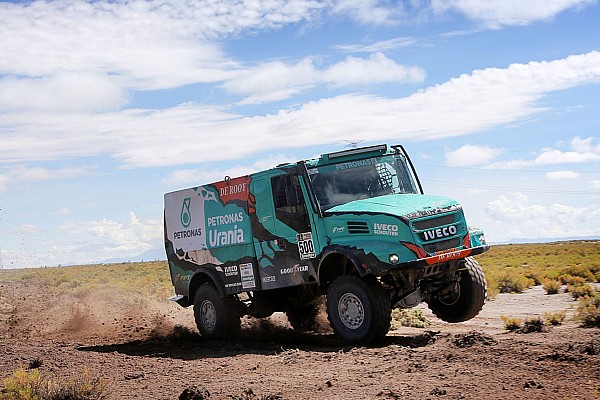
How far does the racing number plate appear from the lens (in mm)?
12891

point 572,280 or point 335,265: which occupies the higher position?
point 335,265

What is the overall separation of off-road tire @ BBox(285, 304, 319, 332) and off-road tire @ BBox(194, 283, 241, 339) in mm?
1186

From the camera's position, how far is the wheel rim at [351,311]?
11980 mm

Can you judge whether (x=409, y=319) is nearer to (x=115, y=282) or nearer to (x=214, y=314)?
(x=214, y=314)

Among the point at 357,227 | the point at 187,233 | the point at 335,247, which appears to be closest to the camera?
the point at 357,227

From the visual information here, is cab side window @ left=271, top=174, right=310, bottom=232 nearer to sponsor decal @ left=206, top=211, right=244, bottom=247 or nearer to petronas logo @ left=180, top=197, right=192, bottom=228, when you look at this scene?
sponsor decal @ left=206, top=211, right=244, bottom=247

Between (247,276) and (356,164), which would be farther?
(247,276)

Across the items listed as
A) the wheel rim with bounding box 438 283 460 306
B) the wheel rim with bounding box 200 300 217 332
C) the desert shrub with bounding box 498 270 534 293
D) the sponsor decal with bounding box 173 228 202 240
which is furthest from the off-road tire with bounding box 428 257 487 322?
the desert shrub with bounding box 498 270 534 293

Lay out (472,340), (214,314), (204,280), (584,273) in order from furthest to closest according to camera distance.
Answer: (584,273)
(204,280)
(214,314)
(472,340)

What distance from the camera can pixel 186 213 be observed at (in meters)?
16.2

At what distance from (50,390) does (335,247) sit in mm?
5089

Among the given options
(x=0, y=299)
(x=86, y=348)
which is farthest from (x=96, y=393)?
(x=0, y=299)

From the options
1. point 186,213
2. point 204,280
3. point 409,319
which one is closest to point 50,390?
point 204,280

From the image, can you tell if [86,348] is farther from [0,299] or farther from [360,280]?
[0,299]
